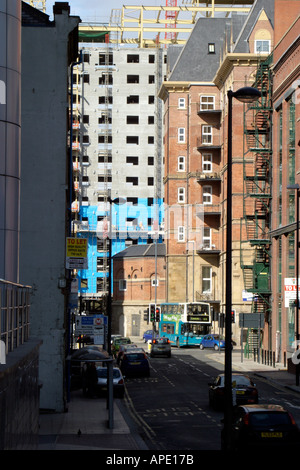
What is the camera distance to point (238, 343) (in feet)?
270

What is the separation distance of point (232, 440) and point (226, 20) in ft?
274

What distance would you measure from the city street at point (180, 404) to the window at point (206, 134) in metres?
42.0

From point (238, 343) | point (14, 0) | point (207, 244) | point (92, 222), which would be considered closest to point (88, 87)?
point (92, 222)

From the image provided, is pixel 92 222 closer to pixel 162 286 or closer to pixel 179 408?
pixel 162 286

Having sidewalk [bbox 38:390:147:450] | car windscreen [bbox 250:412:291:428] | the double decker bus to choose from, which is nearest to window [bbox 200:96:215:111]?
the double decker bus

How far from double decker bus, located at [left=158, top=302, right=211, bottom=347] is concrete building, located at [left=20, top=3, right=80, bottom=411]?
159 ft

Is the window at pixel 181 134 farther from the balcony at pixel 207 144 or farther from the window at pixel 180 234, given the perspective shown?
the window at pixel 180 234

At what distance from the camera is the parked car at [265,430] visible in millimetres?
19203

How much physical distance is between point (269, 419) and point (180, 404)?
49.1 feet

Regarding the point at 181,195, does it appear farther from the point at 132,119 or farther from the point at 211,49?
the point at 132,119

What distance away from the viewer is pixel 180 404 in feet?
113

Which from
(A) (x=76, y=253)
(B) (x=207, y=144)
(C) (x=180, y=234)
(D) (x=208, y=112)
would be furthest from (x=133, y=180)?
(A) (x=76, y=253)
